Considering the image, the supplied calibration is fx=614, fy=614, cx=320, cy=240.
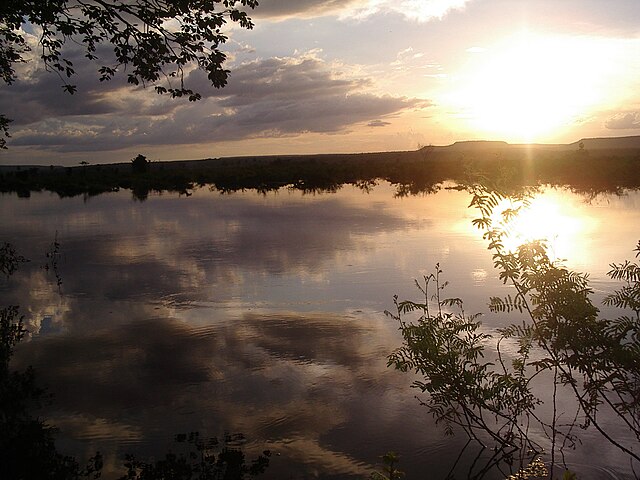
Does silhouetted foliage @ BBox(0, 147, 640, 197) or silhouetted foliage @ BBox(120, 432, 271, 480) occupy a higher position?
silhouetted foliage @ BBox(0, 147, 640, 197)

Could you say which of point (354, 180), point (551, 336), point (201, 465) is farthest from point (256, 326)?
point (354, 180)

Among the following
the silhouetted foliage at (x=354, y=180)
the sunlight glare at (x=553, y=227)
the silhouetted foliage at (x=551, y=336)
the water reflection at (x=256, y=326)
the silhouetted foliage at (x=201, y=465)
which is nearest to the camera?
the silhouetted foliage at (x=551, y=336)

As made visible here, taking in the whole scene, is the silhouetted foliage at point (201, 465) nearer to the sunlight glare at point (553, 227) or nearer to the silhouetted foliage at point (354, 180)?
the sunlight glare at point (553, 227)

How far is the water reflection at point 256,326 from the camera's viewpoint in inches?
298

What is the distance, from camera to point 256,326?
11828mm

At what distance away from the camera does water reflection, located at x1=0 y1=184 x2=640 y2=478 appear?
24.8 feet

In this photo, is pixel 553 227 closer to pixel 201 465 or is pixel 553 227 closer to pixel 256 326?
pixel 256 326

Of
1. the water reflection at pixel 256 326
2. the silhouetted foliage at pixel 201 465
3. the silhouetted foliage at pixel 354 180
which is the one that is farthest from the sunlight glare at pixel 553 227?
the silhouetted foliage at pixel 354 180

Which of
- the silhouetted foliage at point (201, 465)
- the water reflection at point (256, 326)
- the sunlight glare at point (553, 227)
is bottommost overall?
the silhouetted foliage at point (201, 465)

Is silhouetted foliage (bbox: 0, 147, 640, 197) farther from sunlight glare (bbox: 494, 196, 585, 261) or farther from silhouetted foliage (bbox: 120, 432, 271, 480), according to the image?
silhouetted foliage (bbox: 120, 432, 271, 480)

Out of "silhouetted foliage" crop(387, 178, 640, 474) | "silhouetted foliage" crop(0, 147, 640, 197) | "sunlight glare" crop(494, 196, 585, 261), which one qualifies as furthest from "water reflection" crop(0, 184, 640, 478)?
"silhouetted foliage" crop(0, 147, 640, 197)

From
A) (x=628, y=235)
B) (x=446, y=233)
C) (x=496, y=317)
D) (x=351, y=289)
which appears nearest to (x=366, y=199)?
(x=446, y=233)

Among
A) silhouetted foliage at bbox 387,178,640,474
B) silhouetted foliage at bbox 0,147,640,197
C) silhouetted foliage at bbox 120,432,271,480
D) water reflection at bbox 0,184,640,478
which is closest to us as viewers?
silhouetted foliage at bbox 387,178,640,474

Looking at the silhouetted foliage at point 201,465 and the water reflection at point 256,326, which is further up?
the water reflection at point 256,326
